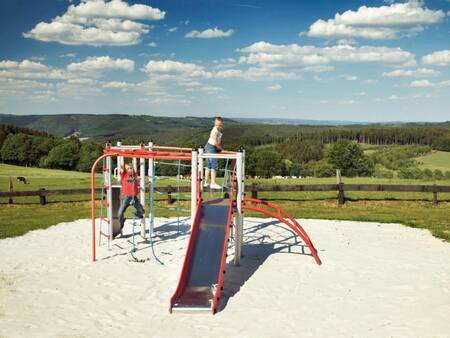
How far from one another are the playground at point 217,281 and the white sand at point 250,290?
0.02 metres

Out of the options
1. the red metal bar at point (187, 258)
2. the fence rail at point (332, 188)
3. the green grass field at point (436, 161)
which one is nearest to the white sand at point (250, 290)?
the red metal bar at point (187, 258)

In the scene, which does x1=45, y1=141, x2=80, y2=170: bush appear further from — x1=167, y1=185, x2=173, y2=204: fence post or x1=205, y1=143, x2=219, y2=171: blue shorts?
x1=205, y1=143, x2=219, y2=171: blue shorts

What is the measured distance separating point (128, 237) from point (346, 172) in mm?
36848

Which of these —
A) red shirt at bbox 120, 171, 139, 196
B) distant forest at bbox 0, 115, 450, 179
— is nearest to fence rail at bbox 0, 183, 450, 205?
distant forest at bbox 0, 115, 450, 179

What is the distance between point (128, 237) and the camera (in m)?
10.8

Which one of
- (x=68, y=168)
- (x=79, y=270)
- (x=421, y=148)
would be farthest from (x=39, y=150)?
(x=421, y=148)

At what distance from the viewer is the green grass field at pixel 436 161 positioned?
171ft

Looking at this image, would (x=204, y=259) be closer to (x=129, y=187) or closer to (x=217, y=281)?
(x=217, y=281)

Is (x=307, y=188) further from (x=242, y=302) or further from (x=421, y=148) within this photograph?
(x=421, y=148)

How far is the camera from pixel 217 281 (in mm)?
7066

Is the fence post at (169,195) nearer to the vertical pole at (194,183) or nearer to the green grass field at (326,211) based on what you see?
the green grass field at (326,211)

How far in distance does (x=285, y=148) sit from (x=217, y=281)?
68886mm

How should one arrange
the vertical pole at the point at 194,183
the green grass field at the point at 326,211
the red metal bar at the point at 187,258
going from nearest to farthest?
1. the red metal bar at the point at 187,258
2. the vertical pole at the point at 194,183
3. the green grass field at the point at 326,211

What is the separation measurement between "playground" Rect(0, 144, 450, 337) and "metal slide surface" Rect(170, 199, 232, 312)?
0.7 inches
